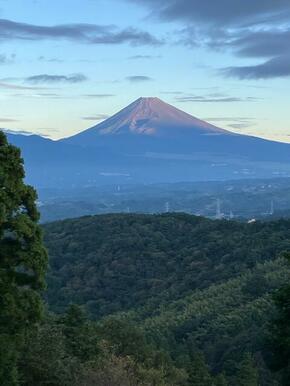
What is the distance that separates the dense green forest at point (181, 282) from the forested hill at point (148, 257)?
0.29 ft

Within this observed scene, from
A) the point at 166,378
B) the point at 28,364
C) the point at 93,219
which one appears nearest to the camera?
the point at 28,364

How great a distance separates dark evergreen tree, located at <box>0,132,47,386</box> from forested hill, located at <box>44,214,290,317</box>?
1308 inches

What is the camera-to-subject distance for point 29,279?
11.6 metres

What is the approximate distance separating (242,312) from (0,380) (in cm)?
2663

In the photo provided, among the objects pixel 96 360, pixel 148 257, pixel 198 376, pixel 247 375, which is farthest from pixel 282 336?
pixel 148 257

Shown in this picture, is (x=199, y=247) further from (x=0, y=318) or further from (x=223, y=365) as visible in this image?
(x=0, y=318)

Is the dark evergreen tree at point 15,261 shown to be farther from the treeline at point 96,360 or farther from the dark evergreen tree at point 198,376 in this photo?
the dark evergreen tree at point 198,376

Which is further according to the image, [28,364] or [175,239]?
[175,239]

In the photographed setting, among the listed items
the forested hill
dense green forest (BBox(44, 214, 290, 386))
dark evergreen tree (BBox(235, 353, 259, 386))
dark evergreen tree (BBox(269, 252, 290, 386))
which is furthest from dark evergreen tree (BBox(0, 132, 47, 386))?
the forested hill

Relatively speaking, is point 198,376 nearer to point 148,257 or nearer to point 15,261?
point 15,261

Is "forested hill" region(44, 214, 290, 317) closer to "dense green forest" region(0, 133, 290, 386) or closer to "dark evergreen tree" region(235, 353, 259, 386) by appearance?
"dense green forest" region(0, 133, 290, 386)

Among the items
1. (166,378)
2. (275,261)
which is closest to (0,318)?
(166,378)

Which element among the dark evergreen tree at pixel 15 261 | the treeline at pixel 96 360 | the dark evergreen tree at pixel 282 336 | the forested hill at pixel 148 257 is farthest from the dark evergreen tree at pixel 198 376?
the forested hill at pixel 148 257

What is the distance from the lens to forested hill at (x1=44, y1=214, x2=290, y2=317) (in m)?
48.5
